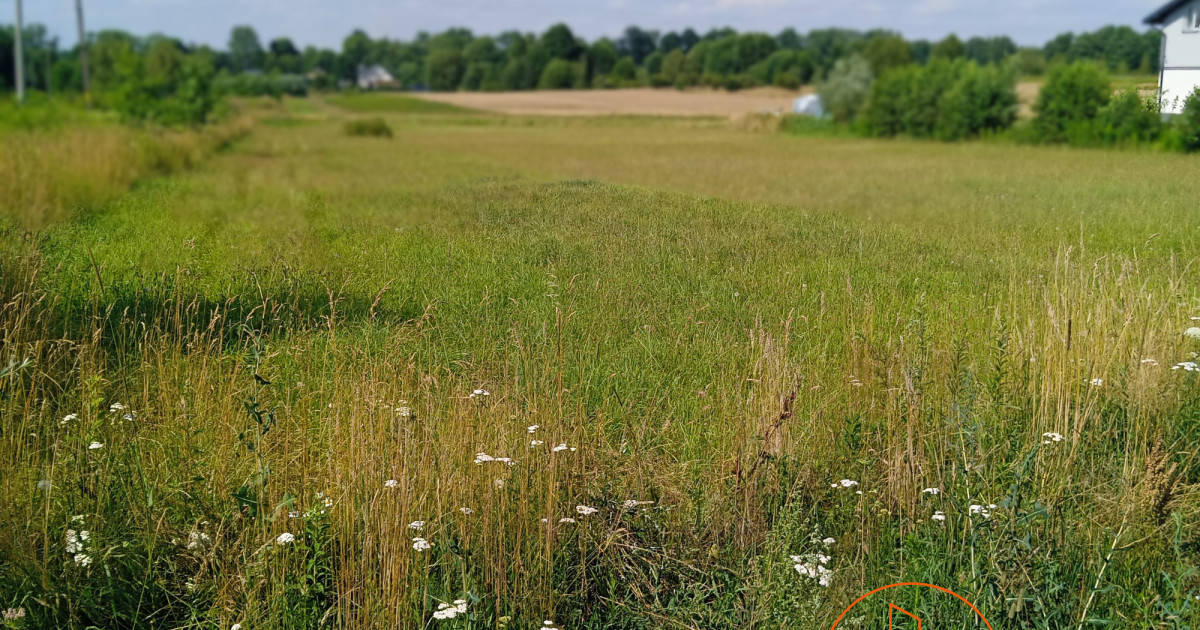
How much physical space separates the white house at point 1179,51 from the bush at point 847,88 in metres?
40.0

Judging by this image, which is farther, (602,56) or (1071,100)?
(602,56)

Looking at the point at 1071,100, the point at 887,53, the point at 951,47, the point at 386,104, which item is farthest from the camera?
the point at 887,53

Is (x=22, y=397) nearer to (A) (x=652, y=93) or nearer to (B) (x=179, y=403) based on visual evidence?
(B) (x=179, y=403)

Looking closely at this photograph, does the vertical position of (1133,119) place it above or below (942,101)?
below

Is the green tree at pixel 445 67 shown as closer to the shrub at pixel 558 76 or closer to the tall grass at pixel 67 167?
the shrub at pixel 558 76

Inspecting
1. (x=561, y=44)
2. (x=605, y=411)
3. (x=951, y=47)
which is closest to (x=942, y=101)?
(x=951, y=47)

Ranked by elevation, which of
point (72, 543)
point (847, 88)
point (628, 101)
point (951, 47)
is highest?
point (951, 47)

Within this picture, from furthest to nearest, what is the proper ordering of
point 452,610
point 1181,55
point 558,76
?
point 558,76 → point 1181,55 → point 452,610

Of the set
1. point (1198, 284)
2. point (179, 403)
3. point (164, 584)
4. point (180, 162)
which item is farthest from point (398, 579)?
point (180, 162)

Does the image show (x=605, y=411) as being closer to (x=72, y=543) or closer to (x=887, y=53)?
(x=72, y=543)

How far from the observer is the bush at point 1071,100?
816 cm

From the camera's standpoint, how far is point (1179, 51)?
6.36 m

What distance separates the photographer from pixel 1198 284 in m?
6.37

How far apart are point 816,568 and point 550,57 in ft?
186
